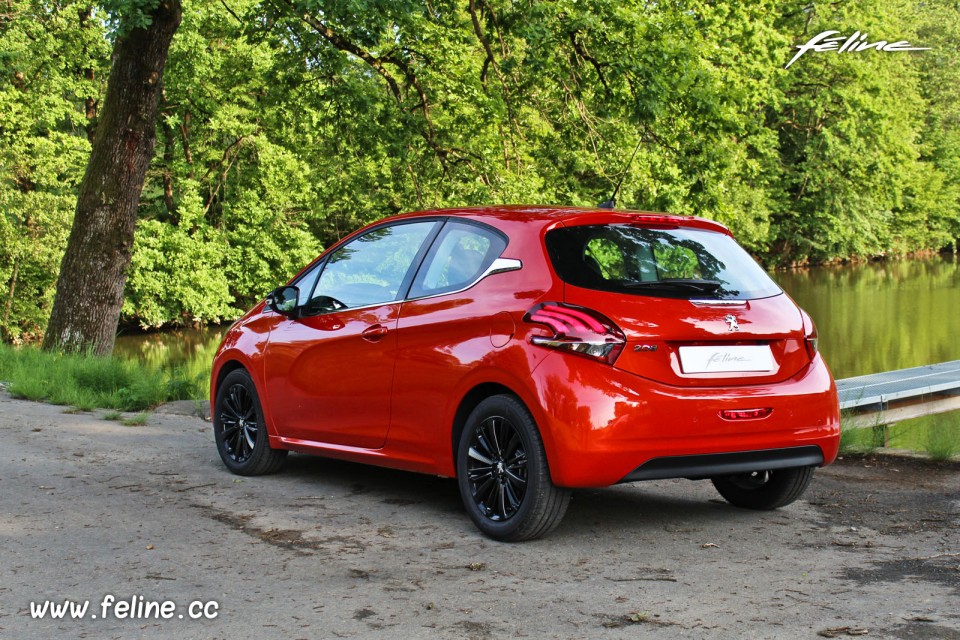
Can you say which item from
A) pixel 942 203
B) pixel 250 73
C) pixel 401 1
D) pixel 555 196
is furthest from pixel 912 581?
pixel 942 203

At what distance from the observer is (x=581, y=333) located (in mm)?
5312

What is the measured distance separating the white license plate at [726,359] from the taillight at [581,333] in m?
0.36

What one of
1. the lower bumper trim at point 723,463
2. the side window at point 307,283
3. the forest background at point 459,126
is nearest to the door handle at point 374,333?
the side window at point 307,283

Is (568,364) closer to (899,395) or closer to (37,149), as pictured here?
(899,395)

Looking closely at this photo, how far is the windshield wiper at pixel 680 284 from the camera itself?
18.3 feet

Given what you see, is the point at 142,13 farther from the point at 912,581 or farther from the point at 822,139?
the point at 822,139

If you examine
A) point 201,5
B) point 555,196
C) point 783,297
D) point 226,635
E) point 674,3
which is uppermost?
point 201,5

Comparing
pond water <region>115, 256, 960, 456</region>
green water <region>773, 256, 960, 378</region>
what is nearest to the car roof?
pond water <region>115, 256, 960, 456</region>

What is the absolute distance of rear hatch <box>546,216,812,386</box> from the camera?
5410mm

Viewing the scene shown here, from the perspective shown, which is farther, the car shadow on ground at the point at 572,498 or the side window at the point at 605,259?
the car shadow on ground at the point at 572,498

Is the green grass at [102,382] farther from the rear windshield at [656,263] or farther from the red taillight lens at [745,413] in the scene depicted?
the red taillight lens at [745,413]

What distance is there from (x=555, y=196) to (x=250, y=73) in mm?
7417

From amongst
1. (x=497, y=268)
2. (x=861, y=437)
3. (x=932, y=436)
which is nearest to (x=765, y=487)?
(x=497, y=268)

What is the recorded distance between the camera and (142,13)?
39.0 feet
